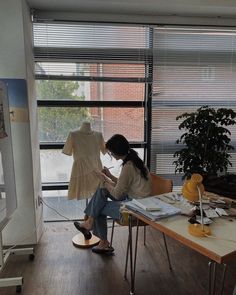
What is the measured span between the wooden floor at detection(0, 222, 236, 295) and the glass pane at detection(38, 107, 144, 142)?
4.01ft

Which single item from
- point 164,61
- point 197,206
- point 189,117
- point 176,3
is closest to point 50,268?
point 197,206

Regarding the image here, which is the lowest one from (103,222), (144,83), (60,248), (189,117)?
(60,248)

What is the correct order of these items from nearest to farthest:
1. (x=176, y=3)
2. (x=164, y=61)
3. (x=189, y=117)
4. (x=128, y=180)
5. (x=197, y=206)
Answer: (x=197, y=206), (x=128, y=180), (x=176, y=3), (x=189, y=117), (x=164, y=61)

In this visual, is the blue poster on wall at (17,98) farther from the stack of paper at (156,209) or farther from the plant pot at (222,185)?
the plant pot at (222,185)

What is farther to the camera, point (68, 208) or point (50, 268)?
point (68, 208)

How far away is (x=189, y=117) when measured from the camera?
9.52ft

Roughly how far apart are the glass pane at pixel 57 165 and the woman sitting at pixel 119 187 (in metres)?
0.73

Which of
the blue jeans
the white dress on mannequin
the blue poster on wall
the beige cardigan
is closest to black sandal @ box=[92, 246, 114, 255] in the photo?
the blue jeans

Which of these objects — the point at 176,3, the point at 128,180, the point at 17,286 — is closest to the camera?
the point at 17,286

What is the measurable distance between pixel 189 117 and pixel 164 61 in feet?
2.43

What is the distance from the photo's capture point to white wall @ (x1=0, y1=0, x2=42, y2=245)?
96.7 inches

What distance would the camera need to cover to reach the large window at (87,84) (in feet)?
9.71

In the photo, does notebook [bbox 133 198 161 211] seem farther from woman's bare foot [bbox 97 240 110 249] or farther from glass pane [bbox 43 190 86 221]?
glass pane [bbox 43 190 86 221]

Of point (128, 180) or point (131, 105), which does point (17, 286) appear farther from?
point (131, 105)
